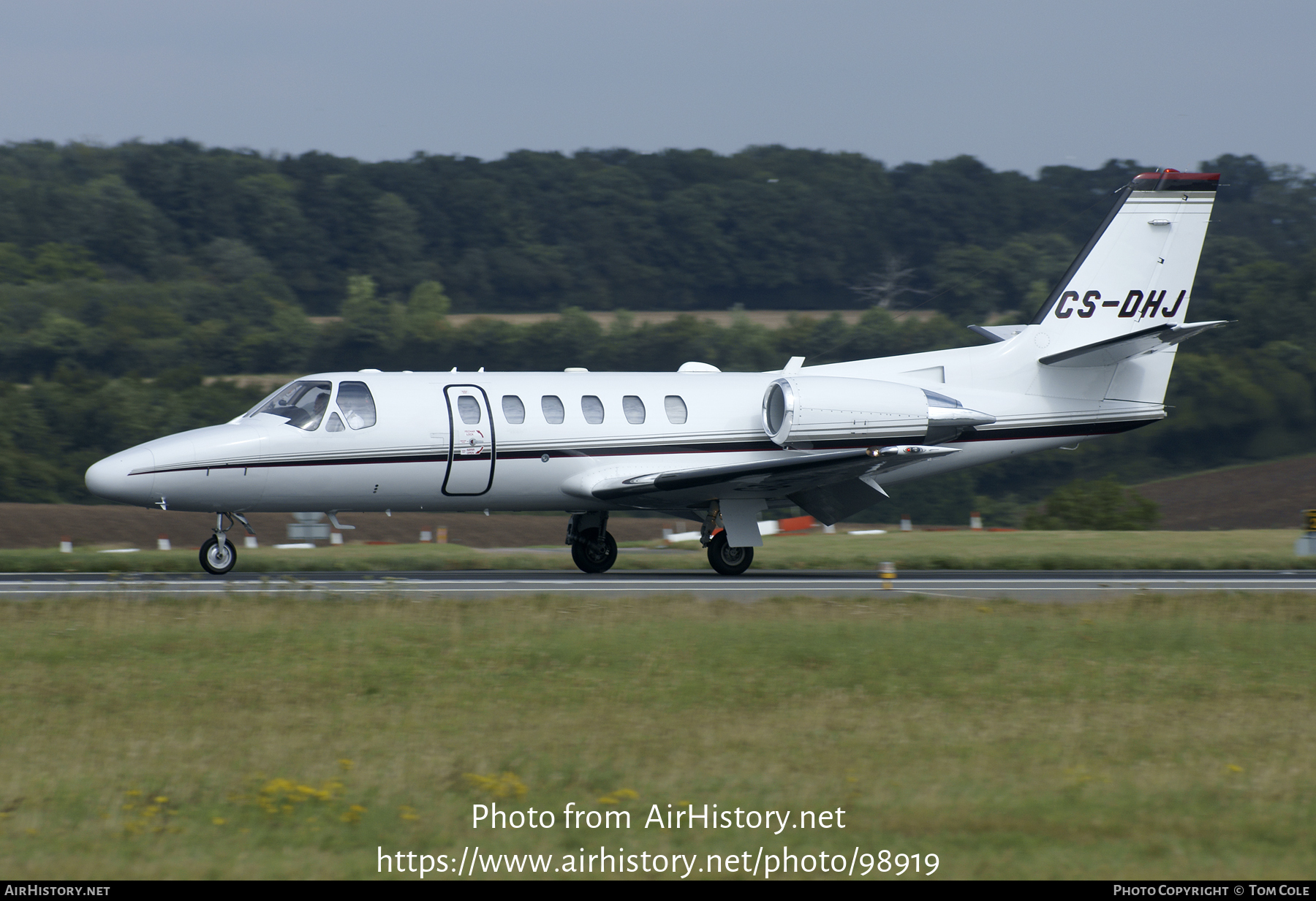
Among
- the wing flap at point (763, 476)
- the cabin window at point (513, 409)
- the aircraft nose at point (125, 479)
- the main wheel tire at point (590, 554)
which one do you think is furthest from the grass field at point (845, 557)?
the cabin window at point (513, 409)

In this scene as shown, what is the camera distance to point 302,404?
19906 millimetres

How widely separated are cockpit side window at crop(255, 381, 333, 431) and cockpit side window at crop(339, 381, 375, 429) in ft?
0.69

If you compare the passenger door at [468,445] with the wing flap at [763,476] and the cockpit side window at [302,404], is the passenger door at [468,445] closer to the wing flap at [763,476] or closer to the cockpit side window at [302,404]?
the wing flap at [763,476]

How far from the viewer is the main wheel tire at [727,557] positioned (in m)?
21.8

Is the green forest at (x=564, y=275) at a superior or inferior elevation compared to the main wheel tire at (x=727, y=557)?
superior

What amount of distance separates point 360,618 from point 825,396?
939 centimetres

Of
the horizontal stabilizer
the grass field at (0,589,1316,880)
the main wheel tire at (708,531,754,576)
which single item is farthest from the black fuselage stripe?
the grass field at (0,589,1316,880)

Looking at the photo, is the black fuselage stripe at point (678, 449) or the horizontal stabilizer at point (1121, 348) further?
the horizontal stabilizer at point (1121, 348)

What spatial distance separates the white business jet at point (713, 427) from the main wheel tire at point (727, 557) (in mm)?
29

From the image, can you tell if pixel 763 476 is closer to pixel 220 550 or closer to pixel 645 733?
pixel 220 550

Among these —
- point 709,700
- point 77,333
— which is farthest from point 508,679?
point 77,333

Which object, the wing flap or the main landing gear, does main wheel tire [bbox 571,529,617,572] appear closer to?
the wing flap

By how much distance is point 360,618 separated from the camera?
14359 millimetres

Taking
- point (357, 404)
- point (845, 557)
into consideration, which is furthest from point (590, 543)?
point (845, 557)
